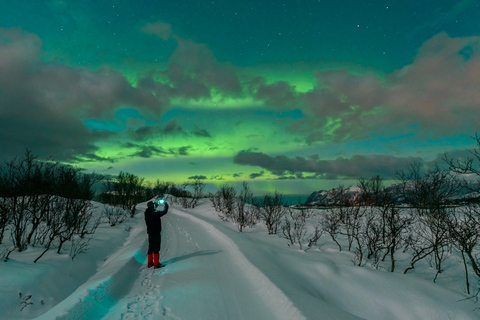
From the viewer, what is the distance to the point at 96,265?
10.0m

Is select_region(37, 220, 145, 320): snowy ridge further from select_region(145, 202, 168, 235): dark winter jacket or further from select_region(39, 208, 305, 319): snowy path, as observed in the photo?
select_region(145, 202, 168, 235): dark winter jacket

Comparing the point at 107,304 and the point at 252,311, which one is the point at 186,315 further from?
the point at 107,304

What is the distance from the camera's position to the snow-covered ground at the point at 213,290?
460 centimetres

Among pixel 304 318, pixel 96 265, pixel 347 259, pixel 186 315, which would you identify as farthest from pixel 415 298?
pixel 96 265

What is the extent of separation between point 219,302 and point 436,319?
19.4ft

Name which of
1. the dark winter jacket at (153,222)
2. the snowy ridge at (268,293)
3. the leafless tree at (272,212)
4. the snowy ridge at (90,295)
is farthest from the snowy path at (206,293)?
the leafless tree at (272,212)

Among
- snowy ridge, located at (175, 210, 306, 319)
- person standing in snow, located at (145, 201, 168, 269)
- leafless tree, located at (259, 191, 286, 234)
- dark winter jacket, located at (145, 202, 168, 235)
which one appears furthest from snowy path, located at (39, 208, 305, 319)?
leafless tree, located at (259, 191, 286, 234)

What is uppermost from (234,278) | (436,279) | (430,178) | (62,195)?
(430,178)

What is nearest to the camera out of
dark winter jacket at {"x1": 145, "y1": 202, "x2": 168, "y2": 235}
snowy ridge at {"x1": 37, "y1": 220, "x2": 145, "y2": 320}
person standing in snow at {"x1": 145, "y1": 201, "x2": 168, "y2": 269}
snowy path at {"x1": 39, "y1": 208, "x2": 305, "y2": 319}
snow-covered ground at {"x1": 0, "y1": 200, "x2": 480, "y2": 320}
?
snowy ridge at {"x1": 37, "y1": 220, "x2": 145, "y2": 320}

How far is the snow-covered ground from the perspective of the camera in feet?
15.1

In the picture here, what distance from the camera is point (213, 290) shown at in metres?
5.62

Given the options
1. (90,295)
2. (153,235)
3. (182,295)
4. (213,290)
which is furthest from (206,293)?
(153,235)

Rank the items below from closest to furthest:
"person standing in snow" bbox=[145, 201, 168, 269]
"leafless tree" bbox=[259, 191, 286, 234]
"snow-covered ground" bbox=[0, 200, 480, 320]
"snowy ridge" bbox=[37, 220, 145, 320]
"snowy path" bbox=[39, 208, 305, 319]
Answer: "snowy ridge" bbox=[37, 220, 145, 320] → "snowy path" bbox=[39, 208, 305, 319] → "snow-covered ground" bbox=[0, 200, 480, 320] → "person standing in snow" bbox=[145, 201, 168, 269] → "leafless tree" bbox=[259, 191, 286, 234]

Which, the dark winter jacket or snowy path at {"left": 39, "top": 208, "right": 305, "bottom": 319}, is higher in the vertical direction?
the dark winter jacket
